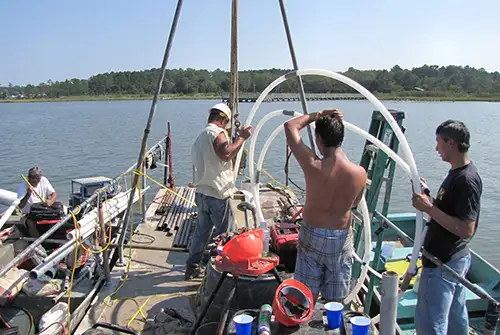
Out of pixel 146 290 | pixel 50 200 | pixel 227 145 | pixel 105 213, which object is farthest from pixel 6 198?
pixel 227 145

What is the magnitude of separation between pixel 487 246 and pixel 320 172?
1034 cm

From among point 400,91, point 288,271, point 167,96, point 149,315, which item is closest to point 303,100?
point 288,271

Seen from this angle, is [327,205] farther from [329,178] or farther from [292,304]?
[292,304]

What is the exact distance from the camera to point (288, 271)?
402 cm

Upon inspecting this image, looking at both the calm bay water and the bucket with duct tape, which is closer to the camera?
the bucket with duct tape

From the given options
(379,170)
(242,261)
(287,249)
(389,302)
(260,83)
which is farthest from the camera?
(260,83)

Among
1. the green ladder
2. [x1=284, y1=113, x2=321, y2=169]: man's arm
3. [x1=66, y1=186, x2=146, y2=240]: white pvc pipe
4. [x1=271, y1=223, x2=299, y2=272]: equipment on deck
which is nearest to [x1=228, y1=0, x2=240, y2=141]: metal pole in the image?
[x1=66, y1=186, x2=146, y2=240]: white pvc pipe

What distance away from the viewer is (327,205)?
116 inches

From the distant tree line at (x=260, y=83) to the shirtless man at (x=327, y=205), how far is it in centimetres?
6407

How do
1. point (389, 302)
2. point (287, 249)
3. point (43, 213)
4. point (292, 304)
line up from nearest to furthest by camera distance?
point (389, 302) < point (292, 304) < point (287, 249) < point (43, 213)

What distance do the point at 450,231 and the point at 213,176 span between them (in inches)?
94.8

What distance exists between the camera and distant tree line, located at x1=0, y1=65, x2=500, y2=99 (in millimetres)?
81438

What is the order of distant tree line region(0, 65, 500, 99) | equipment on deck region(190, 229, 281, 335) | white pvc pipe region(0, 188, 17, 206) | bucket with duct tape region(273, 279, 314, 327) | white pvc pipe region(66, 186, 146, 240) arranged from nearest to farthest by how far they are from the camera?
bucket with duct tape region(273, 279, 314, 327) → equipment on deck region(190, 229, 281, 335) → white pvc pipe region(66, 186, 146, 240) → white pvc pipe region(0, 188, 17, 206) → distant tree line region(0, 65, 500, 99)

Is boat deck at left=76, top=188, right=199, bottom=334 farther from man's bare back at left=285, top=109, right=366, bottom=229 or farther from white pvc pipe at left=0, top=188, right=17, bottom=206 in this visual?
white pvc pipe at left=0, top=188, right=17, bottom=206
